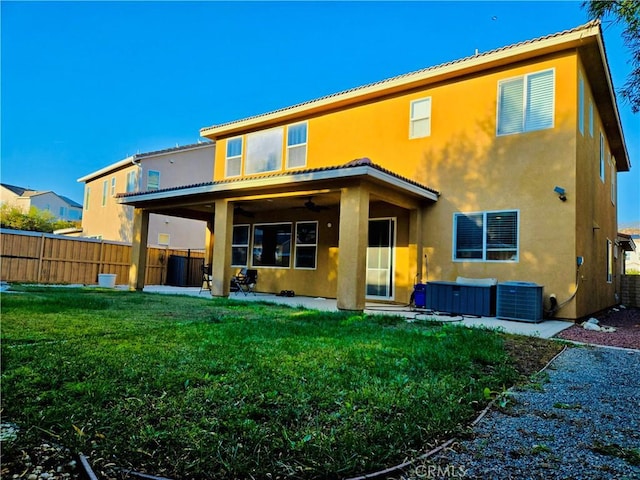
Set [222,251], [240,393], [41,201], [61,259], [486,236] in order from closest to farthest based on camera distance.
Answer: [240,393] < [486,236] < [222,251] < [61,259] < [41,201]

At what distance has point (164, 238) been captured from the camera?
21109 mm

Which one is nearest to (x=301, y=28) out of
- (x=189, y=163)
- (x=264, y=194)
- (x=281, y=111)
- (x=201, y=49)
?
(x=281, y=111)

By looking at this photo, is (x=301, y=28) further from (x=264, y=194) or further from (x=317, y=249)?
(x=317, y=249)

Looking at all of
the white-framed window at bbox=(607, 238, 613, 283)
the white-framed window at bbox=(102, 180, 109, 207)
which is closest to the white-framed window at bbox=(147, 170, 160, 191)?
the white-framed window at bbox=(102, 180, 109, 207)

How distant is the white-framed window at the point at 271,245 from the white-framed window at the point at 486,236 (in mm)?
5796

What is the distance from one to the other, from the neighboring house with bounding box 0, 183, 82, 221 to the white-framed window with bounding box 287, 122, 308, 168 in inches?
1194

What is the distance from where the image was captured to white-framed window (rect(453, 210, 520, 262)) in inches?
362

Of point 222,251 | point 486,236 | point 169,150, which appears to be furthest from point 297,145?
point 169,150

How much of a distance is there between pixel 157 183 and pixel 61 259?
22.3ft

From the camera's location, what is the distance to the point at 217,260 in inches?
442

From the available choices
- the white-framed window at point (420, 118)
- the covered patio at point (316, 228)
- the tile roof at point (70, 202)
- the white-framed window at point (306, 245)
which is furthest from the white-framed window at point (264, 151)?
the tile roof at point (70, 202)

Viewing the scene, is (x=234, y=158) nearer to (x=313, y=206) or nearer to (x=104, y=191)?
(x=313, y=206)

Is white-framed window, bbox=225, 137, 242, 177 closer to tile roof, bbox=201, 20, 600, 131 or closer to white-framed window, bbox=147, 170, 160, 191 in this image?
tile roof, bbox=201, 20, 600, 131

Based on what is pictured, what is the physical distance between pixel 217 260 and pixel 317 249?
3252mm
